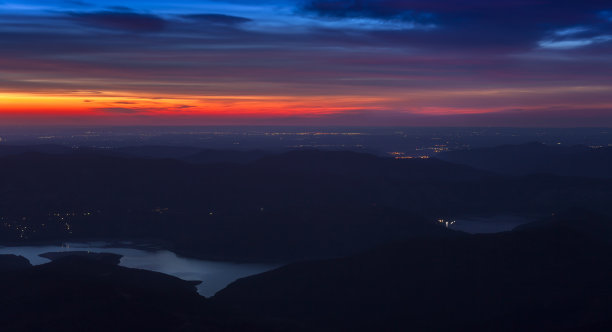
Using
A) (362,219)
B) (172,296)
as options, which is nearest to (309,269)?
(172,296)

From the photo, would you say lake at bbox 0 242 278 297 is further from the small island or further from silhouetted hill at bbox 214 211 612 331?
silhouetted hill at bbox 214 211 612 331

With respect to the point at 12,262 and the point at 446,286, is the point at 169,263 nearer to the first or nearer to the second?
the point at 12,262

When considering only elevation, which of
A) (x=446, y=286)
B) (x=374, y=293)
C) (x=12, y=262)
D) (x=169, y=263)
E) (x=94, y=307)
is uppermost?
(x=94, y=307)

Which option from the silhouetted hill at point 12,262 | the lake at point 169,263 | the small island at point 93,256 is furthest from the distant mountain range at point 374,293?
the small island at point 93,256

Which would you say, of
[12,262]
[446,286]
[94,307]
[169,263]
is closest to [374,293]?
[446,286]

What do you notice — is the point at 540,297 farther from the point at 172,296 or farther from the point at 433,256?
the point at 172,296
